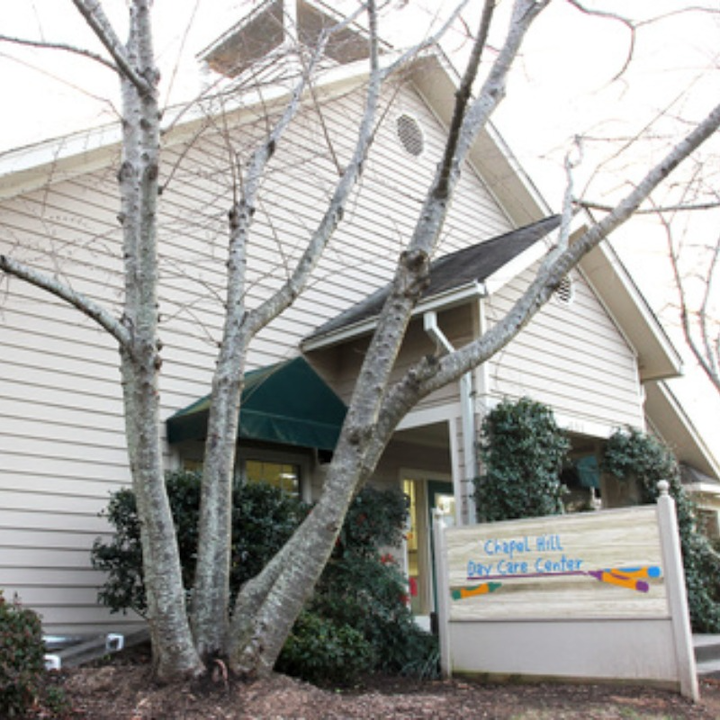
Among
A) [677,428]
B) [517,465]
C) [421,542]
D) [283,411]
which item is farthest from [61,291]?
[677,428]

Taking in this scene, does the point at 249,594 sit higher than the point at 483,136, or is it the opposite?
the point at 483,136

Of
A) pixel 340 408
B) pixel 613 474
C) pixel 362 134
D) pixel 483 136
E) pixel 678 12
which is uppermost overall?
pixel 483 136

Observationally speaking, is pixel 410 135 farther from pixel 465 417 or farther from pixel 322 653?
pixel 322 653

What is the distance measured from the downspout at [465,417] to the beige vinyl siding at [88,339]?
15.9 inches

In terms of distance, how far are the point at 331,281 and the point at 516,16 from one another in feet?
16.4

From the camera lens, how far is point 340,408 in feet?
30.0

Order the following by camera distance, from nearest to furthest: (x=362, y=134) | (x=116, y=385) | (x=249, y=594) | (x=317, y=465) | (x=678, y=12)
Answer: (x=249, y=594) → (x=678, y=12) → (x=362, y=134) → (x=116, y=385) → (x=317, y=465)

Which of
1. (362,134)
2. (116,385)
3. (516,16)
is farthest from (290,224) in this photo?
(516,16)

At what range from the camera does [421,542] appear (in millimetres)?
11203

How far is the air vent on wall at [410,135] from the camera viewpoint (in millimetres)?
12328

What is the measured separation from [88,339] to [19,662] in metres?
4.10

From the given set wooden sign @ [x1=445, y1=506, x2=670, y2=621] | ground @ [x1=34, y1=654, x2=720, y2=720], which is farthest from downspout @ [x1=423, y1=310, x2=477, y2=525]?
ground @ [x1=34, y1=654, x2=720, y2=720]

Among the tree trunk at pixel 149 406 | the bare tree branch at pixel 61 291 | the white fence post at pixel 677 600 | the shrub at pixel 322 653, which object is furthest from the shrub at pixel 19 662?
the white fence post at pixel 677 600

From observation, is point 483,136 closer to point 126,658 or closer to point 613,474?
point 613,474
